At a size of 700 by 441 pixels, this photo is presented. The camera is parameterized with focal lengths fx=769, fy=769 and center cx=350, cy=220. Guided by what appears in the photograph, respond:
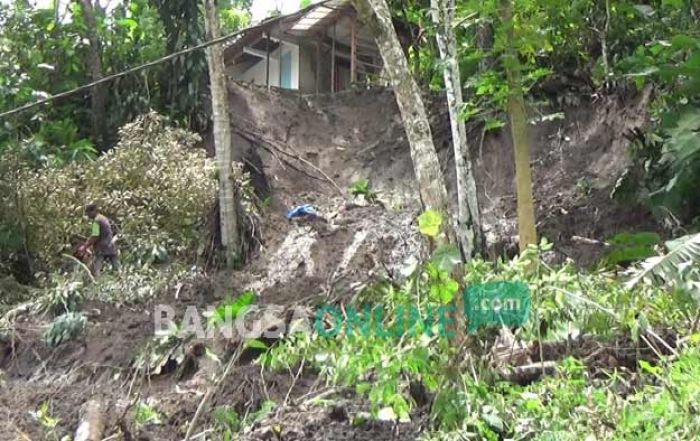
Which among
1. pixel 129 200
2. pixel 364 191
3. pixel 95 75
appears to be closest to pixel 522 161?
pixel 364 191

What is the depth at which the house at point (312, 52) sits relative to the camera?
19266 millimetres

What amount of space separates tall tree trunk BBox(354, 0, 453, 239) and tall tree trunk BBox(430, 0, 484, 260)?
2.94 meters

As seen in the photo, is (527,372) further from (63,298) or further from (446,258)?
(63,298)

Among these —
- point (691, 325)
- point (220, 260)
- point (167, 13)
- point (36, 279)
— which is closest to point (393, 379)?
point (691, 325)

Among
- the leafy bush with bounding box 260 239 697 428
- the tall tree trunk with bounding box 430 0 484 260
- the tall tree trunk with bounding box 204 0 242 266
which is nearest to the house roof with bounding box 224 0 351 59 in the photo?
the tall tree trunk with bounding box 204 0 242 266

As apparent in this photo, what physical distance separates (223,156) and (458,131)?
3681 millimetres

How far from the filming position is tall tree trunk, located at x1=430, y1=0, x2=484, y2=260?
8508 millimetres

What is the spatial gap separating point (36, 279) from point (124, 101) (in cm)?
433

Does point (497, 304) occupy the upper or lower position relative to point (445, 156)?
lower

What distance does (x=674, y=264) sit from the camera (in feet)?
16.6

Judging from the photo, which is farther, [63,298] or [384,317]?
[63,298]

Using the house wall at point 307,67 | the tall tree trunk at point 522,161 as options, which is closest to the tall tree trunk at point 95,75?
the house wall at point 307,67

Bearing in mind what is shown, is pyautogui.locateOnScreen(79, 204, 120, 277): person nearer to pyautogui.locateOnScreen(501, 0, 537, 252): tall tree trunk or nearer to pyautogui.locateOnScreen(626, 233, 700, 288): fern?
pyautogui.locateOnScreen(501, 0, 537, 252): tall tree trunk

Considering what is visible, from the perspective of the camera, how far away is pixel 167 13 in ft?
45.1
